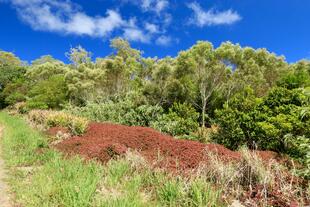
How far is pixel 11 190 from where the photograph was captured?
18.2 feet

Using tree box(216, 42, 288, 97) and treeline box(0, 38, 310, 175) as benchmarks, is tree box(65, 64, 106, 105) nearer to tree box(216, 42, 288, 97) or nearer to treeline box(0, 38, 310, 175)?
treeline box(0, 38, 310, 175)

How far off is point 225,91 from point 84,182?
17463mm

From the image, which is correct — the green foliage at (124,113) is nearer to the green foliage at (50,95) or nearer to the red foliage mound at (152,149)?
the green foliage at (50,95)

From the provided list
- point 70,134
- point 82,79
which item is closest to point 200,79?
point 70,134

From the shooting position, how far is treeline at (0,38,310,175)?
12445 millimetres

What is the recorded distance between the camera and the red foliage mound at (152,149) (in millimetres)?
7339

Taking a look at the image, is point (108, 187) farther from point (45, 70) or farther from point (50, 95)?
point (45, 70)

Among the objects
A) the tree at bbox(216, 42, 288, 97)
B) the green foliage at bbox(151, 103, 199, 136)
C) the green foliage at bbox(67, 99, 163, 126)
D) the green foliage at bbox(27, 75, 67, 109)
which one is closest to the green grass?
the green foliage at bbox(151, 103, 199, 136)

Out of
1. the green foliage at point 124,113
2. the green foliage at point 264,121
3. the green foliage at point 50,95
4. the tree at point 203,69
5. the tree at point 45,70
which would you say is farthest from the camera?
the tree at point 45,70

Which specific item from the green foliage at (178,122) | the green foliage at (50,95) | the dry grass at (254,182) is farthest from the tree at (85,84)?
the dry grass at (254,182)

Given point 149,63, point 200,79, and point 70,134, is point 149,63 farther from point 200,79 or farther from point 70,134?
point 70,134

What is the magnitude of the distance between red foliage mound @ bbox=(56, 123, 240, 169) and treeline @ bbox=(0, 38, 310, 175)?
2225 millimetres

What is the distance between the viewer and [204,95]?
19.8m

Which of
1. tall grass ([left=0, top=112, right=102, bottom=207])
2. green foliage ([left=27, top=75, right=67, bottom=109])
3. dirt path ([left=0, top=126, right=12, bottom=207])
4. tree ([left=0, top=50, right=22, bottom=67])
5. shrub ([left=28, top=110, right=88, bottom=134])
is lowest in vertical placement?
dirt path ([left=0, top=126, right=12, bottom=207])
